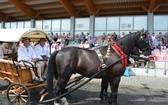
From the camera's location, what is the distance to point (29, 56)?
8.48 m

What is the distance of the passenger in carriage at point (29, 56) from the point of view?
25.8ft

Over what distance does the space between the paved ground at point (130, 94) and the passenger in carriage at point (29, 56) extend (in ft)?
2.94

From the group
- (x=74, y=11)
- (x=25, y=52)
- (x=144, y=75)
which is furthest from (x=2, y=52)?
(x=74, y=11)

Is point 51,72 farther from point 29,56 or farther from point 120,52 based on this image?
point 120,52

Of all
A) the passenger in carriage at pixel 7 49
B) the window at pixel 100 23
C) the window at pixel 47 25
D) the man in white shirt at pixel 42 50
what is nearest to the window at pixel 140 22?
the window at pixel 100 23

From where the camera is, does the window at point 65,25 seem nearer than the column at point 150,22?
No

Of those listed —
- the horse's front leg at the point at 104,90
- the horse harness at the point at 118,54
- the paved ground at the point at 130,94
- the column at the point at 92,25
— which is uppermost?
the column at the point at 92,25

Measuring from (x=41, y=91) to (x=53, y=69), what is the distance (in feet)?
2.99

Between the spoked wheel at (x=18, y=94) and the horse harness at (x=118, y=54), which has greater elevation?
the horse harness at (x=118, y=54)

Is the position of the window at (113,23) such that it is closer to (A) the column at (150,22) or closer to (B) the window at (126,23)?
(B) the window at (126,23)

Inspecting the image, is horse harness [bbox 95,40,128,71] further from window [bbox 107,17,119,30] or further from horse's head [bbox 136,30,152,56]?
window [bbox 107,17,119,30]

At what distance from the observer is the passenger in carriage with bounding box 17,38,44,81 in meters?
7.86

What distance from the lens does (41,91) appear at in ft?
26.1

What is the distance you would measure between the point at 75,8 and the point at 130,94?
19.7 m
